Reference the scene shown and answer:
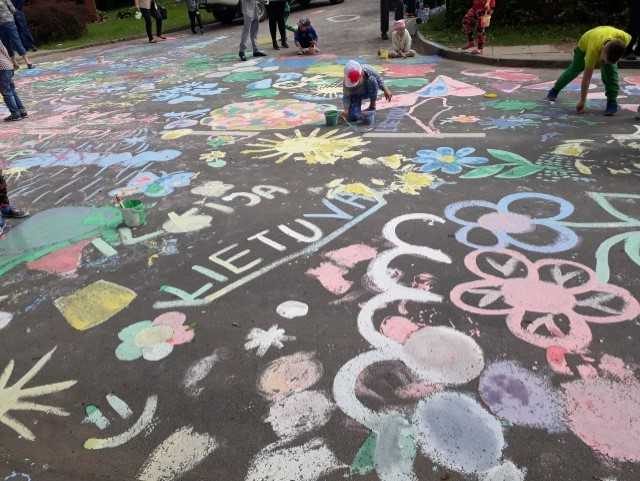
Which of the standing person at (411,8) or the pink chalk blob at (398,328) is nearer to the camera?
the pink chalk blob at (398,328)

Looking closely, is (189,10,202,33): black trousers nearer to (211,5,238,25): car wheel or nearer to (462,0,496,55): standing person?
(211,5,238,25): car wheel

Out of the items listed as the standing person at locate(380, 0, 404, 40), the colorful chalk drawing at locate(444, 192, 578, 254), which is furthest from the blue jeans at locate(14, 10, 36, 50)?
the colorful chalk drawing at locate(444, 192, 578, 254)

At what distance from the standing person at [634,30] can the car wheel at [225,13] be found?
1057cm

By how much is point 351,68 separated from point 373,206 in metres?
2.20

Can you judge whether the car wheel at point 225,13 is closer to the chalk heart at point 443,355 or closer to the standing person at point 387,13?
the standing person at point 387,13

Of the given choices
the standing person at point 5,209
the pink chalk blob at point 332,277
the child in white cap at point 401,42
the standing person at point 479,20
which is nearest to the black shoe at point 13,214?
the standing person at point 5,209

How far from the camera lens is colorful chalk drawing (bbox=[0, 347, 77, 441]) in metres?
2.03

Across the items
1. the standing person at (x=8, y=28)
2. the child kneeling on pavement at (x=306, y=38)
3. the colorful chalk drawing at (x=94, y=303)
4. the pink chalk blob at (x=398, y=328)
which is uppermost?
the standing person at (x=8, y=28)

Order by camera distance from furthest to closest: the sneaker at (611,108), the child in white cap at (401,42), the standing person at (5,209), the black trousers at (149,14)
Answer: the black trousers at (149,14) < the child in white cap at (401,42) < the sneaker at (611,108) < the standing person at (5,209)

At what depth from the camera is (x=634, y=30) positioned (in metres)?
6.61

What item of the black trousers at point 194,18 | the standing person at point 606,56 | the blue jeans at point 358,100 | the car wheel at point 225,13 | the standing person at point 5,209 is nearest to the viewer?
the standing person at point 5,209

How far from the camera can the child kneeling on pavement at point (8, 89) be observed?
606cm

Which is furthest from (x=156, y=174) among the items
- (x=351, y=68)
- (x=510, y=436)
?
(x=510, y=436)

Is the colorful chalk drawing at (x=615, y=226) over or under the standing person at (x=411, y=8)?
under
